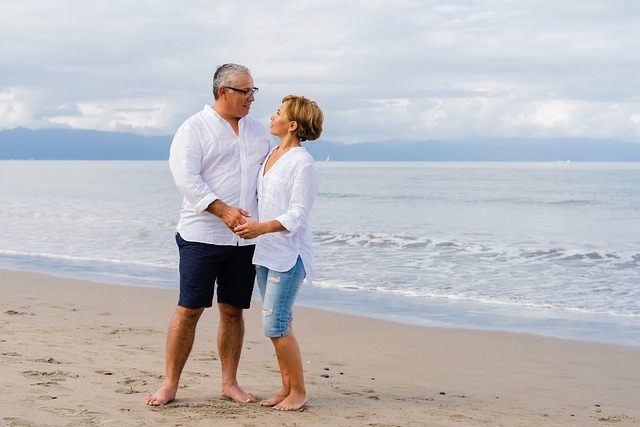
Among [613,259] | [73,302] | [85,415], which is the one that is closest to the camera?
[85,415]

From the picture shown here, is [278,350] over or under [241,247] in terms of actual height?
under

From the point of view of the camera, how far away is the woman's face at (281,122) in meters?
4.41

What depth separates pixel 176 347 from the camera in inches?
183

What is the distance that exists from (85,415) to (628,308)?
7364 millimetres

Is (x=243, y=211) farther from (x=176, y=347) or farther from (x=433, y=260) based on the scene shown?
(x=433, y=260)

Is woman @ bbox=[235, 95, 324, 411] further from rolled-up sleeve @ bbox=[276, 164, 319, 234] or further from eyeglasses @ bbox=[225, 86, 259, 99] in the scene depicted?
eyeglasses @ bbox=[225, 86, 259, 99]

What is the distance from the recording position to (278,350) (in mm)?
4590

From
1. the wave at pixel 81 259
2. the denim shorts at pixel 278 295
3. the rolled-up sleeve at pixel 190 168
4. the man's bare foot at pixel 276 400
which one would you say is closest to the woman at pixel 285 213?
the denim shorts at pixel 278 295

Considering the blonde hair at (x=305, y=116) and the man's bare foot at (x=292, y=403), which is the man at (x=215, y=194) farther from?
the man's bare foot at (x=292, y=403)

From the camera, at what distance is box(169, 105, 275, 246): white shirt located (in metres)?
→ 4.40

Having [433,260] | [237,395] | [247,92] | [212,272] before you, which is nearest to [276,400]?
[237,395]

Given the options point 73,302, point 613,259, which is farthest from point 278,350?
point 613,259

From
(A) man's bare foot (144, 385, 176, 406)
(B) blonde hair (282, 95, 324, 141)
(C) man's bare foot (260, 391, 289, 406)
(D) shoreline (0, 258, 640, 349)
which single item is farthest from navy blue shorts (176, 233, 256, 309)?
(D) shoreline (0, 258, 640, 349)

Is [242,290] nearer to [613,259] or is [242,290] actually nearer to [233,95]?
[233,95]
